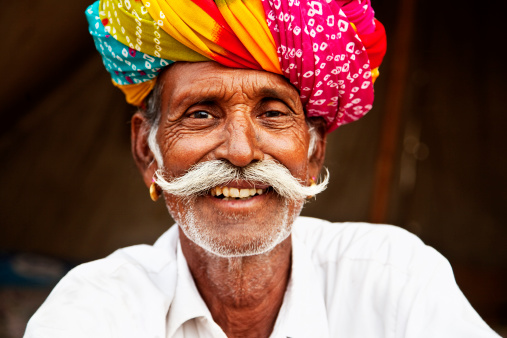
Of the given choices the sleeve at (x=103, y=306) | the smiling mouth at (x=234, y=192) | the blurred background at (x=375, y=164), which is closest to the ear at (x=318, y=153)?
the smiling mouth at (x=234, y=192)

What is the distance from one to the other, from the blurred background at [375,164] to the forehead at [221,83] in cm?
223

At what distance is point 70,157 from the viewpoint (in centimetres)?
464

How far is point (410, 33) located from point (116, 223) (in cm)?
295

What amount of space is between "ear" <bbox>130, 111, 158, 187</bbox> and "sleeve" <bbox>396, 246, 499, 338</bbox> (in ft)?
3.53

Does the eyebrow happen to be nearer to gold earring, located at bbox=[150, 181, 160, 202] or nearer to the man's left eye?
the man's left eye

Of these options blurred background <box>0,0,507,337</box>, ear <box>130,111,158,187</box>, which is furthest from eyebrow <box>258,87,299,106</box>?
blurred background <box>0,0,507,337</box>

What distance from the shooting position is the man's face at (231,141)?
6.38 feet

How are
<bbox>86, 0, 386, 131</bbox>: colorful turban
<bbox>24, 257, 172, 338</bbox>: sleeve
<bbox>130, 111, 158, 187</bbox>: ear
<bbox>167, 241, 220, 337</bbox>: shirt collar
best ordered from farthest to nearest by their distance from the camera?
<bbox>130, 111, 158, 187</bbox>: ear, <bbox>167, 241, 220, 337</bbox>: shirt collar, <bbox>86, 0, 386, 131</bbox>: colorful turban, <bbox>24, 257, 172, 338</bbox>: sleeve

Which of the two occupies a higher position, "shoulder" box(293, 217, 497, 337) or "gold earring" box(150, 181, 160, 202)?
"gold earring" box(150, 181, 160, 202)

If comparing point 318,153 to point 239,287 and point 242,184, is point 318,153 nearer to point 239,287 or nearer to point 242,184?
point 242,184

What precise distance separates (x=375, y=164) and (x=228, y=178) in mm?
3324

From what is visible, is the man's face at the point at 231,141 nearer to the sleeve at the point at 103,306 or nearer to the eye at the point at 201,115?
the eye at the point at 201,115

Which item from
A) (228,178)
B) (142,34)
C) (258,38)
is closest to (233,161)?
(228,178)

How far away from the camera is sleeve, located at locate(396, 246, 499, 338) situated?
1883 millimetres
